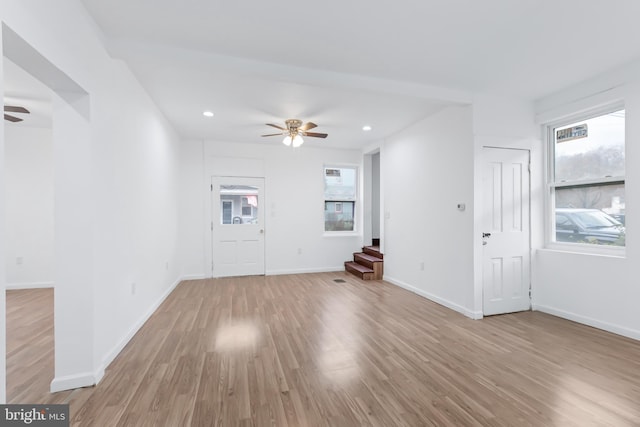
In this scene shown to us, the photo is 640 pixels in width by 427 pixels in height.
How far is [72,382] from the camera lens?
201 cm

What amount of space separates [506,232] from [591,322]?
4.20 feet

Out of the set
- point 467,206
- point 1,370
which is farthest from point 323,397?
point 467,206

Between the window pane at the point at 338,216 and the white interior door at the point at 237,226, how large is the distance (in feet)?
4.85

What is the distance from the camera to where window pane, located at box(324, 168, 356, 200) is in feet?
20.7

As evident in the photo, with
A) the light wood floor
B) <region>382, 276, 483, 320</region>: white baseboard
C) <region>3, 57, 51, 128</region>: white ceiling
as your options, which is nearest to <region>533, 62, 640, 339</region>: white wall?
the light wood floor

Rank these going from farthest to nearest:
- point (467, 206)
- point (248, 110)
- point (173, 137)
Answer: point (173, 137), point (248, 110), point (467, 206)

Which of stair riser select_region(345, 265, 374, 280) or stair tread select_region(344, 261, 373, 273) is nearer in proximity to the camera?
stair riser select_region(345, 265, 374, 280)

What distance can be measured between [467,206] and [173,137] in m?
4.72

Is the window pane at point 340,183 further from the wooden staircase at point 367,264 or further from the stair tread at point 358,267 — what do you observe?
the stair tread at point 358,267

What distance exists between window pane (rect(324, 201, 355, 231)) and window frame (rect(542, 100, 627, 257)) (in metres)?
3.62

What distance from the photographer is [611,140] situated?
10.2 ft

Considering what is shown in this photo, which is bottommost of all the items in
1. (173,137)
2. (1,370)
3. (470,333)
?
(470,333)

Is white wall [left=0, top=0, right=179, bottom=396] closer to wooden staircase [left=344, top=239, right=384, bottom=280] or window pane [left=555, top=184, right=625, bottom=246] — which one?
wooden staircase [left=344, top=239, right=384, bottom=280]

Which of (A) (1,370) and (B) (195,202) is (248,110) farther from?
(A) (1,370)
